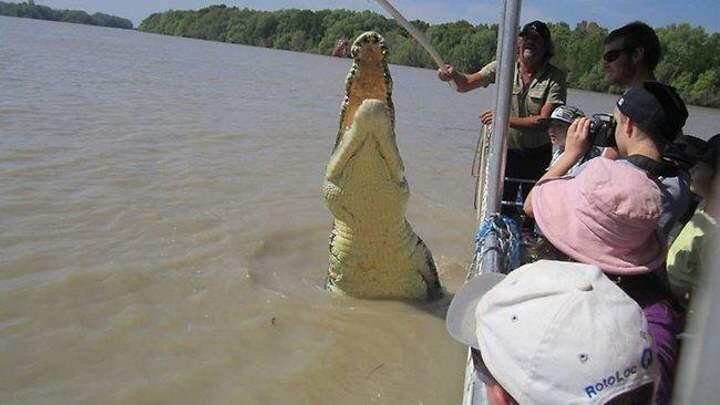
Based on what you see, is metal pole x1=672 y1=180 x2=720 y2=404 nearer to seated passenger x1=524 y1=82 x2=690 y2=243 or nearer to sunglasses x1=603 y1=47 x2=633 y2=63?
seated passenger x1=524 y1=82 x2=690 y2=243

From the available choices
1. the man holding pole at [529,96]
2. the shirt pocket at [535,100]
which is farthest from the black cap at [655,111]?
the shirt pocket at [535,100]

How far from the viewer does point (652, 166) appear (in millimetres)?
1706

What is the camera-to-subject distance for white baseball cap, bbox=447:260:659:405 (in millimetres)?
1096

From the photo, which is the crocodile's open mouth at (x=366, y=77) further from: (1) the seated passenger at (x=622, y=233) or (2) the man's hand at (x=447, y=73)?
(1) the seated passenger at (x=622, y=233)

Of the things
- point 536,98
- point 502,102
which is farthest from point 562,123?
point 536,98

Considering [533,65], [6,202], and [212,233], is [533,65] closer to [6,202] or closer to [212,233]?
[212,233]

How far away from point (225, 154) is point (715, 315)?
7.09 meters

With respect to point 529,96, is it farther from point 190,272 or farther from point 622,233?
point 190,272

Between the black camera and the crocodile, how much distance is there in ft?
3.29

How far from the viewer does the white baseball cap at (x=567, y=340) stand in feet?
3.59

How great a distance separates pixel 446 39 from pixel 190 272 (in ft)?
57.1

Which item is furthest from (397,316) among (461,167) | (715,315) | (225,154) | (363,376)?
(461,167)

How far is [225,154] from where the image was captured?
23.8ft

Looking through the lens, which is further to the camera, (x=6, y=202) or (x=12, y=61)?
(x=12, y=61)
